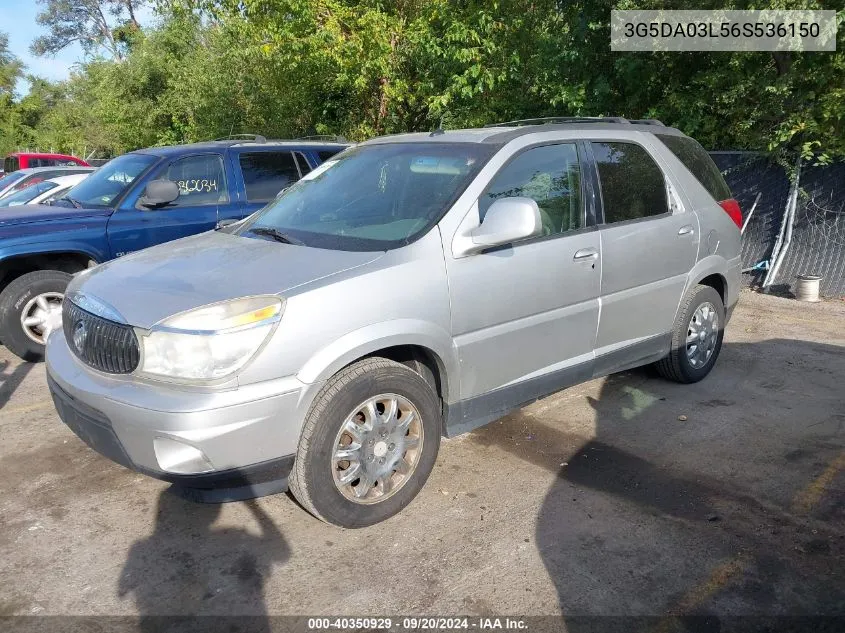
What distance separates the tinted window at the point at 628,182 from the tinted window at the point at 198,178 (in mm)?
3817

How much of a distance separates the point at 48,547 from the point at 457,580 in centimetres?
193

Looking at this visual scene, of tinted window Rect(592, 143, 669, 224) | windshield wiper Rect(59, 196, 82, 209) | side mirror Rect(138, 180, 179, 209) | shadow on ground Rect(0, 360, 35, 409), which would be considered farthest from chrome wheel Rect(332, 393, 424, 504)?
windshield wiper Rect(59, 196, 82, 209)

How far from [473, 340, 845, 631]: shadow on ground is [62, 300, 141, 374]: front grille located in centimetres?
206

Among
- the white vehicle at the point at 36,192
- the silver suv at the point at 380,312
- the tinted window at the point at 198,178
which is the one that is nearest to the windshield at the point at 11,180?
the white vehicle at the point at 36,192

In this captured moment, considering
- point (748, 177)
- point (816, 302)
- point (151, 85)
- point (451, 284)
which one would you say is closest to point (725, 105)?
point (748, 177)

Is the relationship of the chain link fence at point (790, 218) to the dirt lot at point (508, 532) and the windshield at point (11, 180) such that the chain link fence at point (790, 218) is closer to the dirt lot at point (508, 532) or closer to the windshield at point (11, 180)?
the dirt lot at point (508, 532)

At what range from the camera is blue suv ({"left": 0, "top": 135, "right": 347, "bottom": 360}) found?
19.7 feet

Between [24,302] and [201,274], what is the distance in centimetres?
355

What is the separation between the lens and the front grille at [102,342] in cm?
311

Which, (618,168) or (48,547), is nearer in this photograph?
(48,547)

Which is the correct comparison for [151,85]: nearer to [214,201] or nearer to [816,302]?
[214,201]

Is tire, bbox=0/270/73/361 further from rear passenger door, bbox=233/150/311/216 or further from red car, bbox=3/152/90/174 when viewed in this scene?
red car, bbox=3/152/90/174

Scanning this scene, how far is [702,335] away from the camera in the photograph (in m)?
5.38

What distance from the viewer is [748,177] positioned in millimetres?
9211
